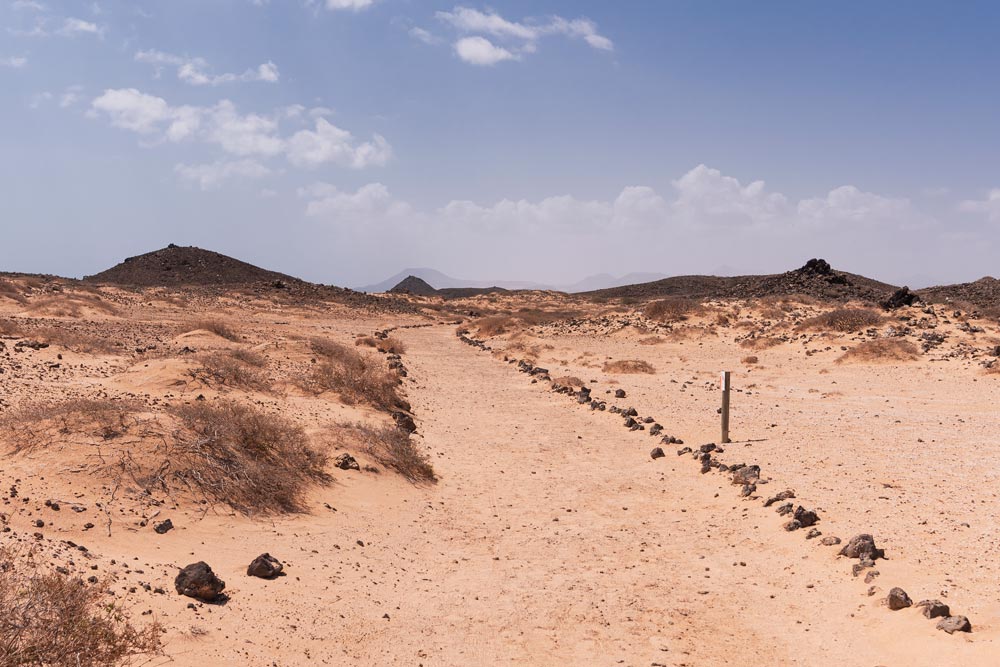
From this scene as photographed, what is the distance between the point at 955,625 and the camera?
5559mm

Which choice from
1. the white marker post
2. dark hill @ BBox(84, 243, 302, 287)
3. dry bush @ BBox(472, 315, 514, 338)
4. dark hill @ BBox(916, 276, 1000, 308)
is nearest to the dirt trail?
the white marker post

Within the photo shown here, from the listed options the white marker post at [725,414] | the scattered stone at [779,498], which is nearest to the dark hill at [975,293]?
the white marker post at [725,414]

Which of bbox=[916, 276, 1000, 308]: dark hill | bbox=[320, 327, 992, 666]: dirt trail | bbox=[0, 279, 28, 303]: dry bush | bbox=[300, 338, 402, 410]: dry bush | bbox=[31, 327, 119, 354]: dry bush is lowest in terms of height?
bbox=[320, 327, 992, 666]: dirt trail

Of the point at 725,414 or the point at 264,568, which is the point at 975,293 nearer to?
the point at 725,414

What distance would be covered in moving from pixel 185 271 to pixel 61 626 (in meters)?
81.6

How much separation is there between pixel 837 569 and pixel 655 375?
17668mm

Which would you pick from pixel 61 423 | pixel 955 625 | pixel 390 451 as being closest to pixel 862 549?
pixel 955 625

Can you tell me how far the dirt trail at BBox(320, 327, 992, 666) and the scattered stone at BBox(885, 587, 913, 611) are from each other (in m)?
0.09

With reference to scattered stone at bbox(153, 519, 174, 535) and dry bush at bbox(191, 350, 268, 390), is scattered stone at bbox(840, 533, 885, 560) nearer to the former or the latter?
scattered stone at bbox(153, 519, 174, 535)

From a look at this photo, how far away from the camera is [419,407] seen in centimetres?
1806

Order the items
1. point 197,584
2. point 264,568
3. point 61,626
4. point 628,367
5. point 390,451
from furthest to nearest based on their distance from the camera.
Result: point 628,367, point 390,451, point 264,568, point 197,584, point 61,626

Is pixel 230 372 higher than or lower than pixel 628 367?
higher

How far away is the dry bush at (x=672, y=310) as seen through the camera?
36.0 m

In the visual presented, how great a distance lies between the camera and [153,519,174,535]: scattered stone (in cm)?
700
